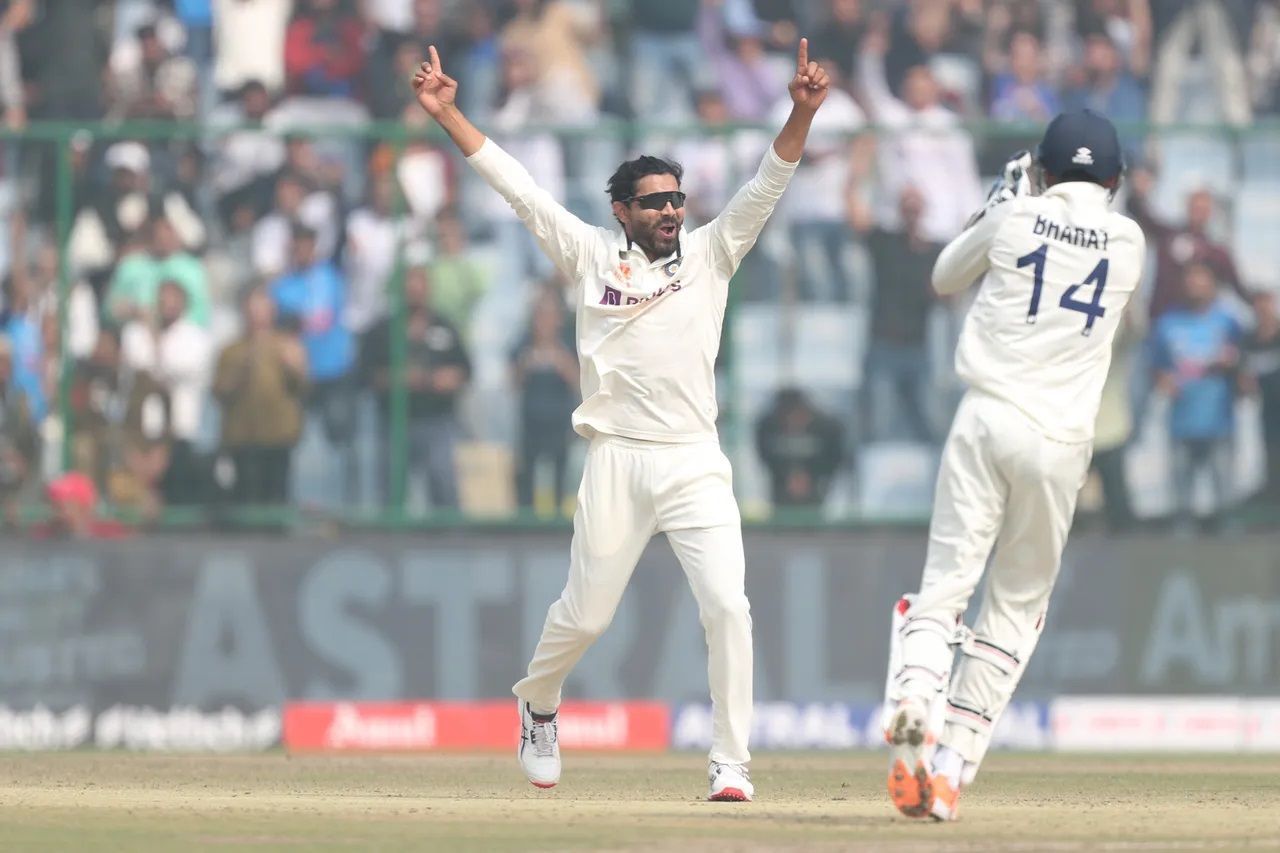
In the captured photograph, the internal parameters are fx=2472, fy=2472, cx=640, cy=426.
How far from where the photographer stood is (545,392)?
1356cm

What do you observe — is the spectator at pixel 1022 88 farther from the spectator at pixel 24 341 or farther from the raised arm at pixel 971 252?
the raised arm at pixel 971 252

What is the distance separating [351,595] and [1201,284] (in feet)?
16.5

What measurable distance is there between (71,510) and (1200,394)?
6.28m

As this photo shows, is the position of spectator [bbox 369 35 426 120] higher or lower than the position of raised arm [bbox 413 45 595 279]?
higher

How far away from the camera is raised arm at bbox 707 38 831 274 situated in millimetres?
8008

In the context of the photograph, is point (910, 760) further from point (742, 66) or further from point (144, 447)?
point (742, 66)

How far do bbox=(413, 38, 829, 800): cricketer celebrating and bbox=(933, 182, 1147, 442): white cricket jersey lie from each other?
1056mm

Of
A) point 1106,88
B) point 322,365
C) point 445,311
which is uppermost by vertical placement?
point 1106,88

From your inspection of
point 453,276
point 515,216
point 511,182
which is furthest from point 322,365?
point 511,182

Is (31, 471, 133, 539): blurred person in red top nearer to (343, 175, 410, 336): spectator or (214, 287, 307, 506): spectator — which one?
(214, 287, 307, 506): spectator

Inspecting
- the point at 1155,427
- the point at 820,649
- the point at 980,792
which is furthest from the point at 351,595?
the point at 980,792

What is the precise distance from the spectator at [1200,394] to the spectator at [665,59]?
3.43 metres

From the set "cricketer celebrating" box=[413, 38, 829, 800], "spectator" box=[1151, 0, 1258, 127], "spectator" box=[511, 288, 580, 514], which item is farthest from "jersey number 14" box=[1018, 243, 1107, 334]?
"spectator" box=[1151, 0, 1258, 127]

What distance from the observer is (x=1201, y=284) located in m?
13.9
